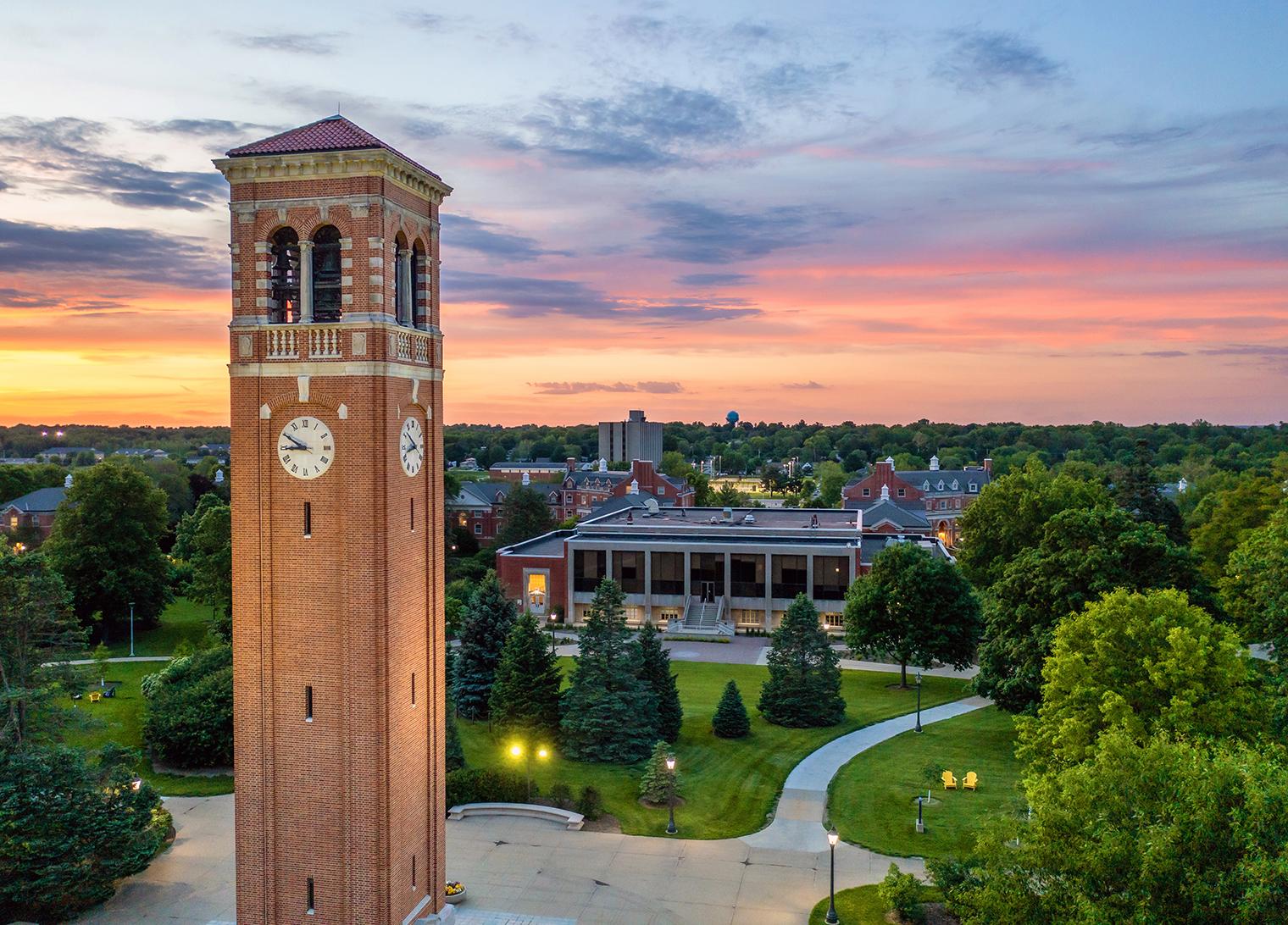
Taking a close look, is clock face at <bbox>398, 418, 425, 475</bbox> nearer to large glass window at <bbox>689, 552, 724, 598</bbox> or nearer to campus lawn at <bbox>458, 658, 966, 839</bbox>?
campus lawn at <bbox>458, 658, 966, 839</bbox>

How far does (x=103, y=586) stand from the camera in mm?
61594

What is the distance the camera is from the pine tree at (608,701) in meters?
38.8

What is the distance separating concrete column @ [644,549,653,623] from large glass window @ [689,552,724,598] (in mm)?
2797

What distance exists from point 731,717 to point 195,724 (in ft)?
72.4

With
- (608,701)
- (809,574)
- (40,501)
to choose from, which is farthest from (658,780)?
(40,501)

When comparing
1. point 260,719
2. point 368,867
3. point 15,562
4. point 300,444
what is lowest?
point 368,867

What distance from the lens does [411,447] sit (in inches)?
930

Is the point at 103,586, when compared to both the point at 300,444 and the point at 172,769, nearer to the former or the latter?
the point at 172,769

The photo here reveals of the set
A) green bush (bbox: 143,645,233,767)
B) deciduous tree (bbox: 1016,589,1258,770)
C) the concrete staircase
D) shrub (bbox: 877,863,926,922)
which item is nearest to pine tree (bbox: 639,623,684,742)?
deciduous tree (bbox: 1016,589,1258,770)

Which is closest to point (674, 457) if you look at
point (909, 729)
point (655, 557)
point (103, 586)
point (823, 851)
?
point (655, 557)

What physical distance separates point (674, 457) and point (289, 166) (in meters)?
124

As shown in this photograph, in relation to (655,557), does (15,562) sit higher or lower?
higher

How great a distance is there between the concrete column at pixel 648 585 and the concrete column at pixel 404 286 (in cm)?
4669

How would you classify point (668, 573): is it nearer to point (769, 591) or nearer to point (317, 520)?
point (769, 591)
